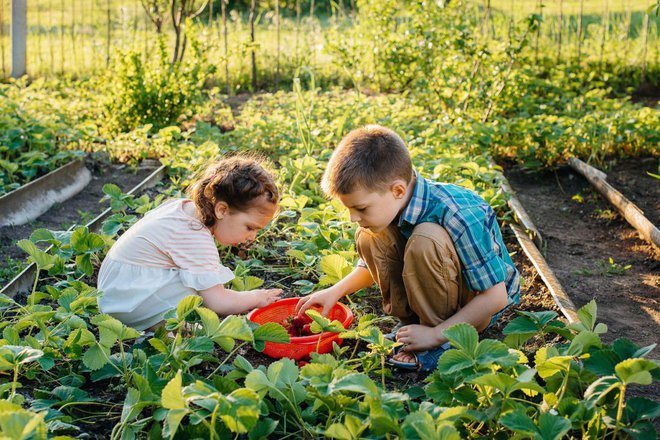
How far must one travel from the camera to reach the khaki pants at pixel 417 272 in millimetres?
2641

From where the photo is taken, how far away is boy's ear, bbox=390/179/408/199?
271 centimetres

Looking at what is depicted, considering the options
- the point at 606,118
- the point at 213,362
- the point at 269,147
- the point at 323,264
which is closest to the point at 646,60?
the point at 606,118

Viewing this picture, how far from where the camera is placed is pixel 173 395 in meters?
1.85

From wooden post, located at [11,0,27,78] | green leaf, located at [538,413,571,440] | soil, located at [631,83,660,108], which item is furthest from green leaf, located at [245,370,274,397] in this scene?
wooden post, located at [11,0,27,78]

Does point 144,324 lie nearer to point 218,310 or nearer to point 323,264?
point 218,310

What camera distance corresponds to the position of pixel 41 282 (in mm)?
3535

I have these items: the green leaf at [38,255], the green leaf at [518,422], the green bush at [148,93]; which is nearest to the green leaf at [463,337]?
the green leaf at [518,422]

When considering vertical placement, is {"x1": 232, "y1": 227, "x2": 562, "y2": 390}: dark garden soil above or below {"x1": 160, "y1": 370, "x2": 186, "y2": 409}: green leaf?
below

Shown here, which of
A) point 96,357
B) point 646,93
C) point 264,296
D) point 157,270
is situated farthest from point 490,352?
point 646,93

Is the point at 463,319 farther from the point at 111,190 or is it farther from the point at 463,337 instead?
the point at 111,190

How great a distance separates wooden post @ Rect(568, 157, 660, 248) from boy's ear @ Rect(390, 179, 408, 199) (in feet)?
6.79

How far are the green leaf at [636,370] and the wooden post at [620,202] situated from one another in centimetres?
246

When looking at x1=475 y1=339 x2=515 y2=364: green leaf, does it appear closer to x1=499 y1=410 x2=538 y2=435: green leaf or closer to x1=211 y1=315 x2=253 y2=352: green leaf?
x1=499 y1=410 x2=538 y2=435: green leaf

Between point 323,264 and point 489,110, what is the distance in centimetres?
372
